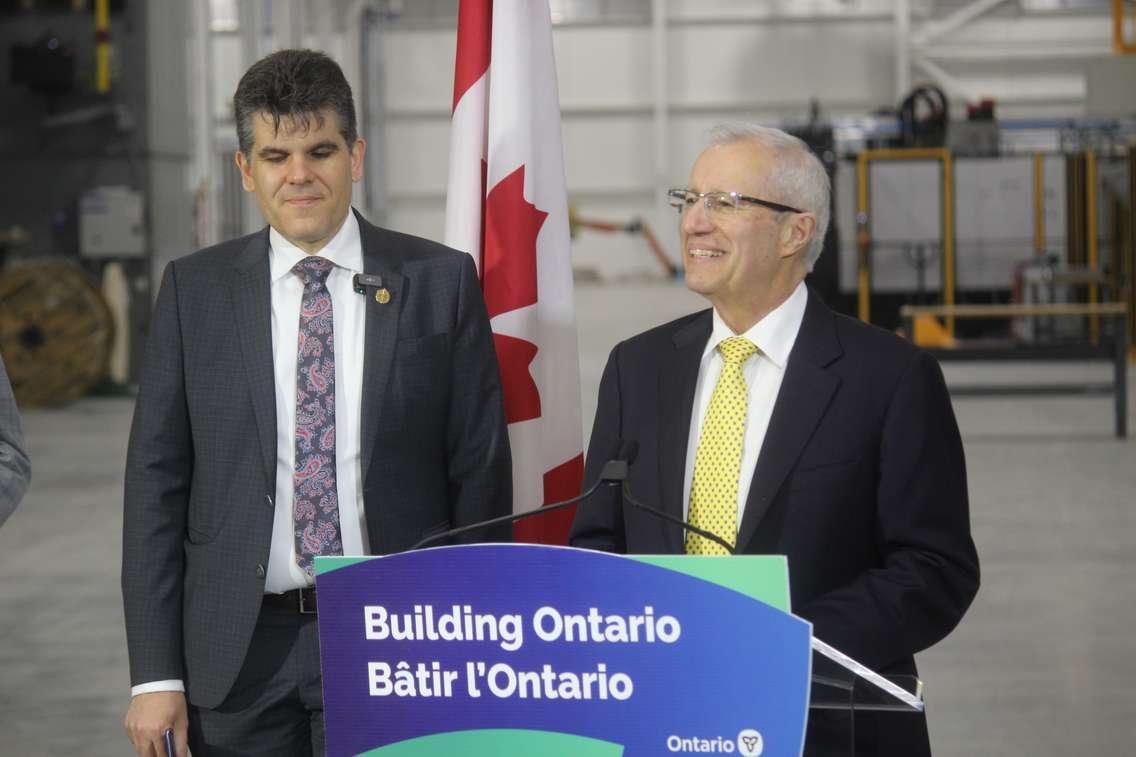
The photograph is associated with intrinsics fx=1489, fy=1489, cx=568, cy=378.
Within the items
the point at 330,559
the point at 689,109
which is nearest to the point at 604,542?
the point at 330,559

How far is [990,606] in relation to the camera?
5.37m

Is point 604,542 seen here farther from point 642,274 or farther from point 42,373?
point 642,274

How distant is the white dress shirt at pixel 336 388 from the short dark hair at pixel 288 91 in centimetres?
16

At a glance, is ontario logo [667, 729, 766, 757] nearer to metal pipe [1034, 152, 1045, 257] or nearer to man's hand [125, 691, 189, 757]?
man's hand [125, 691, 189, 757]

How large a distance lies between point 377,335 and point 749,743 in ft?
2.70

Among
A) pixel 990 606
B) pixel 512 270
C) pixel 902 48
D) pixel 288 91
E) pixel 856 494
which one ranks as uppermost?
pixel 902 48

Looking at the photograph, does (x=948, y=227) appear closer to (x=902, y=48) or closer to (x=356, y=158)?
(x=902, y=48)

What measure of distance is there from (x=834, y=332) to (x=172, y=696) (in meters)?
0.93

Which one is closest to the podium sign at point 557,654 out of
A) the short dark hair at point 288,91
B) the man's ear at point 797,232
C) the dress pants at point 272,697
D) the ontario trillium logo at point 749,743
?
the ontario trillium logo at point 749,743

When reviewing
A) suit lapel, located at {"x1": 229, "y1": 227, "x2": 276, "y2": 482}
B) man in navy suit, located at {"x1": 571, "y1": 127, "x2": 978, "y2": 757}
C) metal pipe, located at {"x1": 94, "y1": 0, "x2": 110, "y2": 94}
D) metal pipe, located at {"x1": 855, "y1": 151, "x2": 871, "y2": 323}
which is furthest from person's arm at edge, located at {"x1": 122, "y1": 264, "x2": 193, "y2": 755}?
metal pipe, located at {"x1": 855, "y1": 151, "x2": 871, "y2": 323}

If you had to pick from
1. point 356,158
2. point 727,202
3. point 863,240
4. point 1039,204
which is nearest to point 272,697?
point 356,158

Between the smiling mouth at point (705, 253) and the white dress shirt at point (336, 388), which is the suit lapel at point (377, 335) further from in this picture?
the smiling mouth at point (705, 253)

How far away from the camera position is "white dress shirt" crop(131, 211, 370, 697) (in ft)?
6.12

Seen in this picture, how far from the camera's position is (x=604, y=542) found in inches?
70.6
